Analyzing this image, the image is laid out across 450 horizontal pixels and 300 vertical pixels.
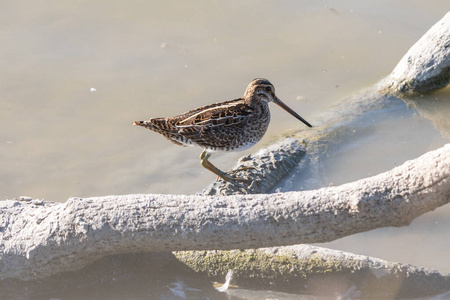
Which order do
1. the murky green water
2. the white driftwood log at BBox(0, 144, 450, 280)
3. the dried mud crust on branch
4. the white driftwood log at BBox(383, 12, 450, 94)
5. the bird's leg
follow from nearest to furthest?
the white driftwood log at BBox(0, 144, 450, 280) → the dried mud crust on branch → the bird's leg → the murky green water → the white driftwood log at BBox(383, 12, 450, 94)

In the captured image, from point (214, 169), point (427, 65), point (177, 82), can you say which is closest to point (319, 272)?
point (214, 169)

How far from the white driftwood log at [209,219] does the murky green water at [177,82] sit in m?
1.28

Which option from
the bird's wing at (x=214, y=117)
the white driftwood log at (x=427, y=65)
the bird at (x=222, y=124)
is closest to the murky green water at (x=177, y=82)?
the white driftwood log at (x=427, y=65)

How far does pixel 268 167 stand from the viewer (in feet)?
20.1

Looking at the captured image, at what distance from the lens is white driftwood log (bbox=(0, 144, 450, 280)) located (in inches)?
162

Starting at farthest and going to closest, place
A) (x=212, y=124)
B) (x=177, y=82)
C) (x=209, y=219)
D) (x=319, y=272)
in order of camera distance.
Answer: (x=177, y=82) < (x=212, y=124) < (x=319, y=272) < (x=209, y=219)

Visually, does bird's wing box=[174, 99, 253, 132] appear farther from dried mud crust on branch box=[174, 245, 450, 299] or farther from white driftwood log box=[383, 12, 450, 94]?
white driftwood log box=[383, 12, 450, 94]

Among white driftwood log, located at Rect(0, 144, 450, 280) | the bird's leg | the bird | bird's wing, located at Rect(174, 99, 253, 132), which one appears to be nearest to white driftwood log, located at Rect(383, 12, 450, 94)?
the bird

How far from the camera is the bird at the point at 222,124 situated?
5.77m

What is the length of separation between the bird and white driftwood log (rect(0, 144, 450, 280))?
1.26 metres

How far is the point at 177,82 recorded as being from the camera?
810cm

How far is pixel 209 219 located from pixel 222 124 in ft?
5.00

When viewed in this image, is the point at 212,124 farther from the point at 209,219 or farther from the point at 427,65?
the point at 427,65

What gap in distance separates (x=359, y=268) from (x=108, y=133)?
3459 mm
